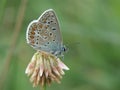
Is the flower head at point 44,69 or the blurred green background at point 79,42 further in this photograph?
the blurred green background at point 79,42

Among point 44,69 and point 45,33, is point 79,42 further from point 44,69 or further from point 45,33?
point 44,69

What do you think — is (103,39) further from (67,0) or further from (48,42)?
(48,42)

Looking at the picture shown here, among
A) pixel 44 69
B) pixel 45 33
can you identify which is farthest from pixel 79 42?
pixel 44 69

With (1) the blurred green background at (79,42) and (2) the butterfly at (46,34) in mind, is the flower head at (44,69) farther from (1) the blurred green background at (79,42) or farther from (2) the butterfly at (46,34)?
(1) the blurred green background at (79,42)

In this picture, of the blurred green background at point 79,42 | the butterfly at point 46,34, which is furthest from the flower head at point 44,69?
the blurred green background at point 79,42

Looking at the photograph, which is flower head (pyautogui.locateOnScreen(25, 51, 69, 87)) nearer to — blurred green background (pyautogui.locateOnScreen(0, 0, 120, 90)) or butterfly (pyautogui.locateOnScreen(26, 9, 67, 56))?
butterfly (pyautogui.locateOnScreen(26, 9, 67, 56))

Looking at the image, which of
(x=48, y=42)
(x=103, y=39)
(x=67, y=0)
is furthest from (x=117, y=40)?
(x=48, y=42)

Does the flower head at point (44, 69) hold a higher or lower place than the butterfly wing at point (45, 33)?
lower
